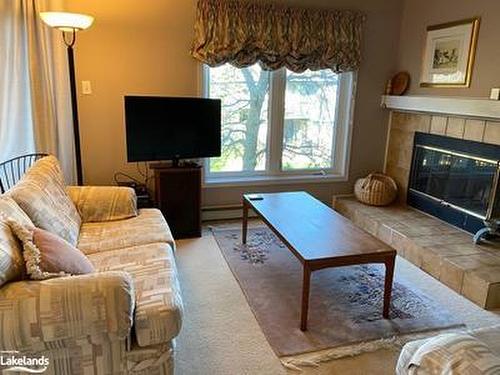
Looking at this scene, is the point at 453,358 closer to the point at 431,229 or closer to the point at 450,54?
the point at 431,229

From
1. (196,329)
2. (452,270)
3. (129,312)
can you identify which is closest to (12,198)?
(129,312)

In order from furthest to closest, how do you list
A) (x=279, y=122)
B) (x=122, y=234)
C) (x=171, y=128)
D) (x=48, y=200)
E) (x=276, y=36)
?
(x=279, y=122), (x=276, y=36), (x=171, y=128), (x=122, y=234), (x=48, y=200)

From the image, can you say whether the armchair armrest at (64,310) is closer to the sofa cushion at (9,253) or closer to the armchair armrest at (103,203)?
the sofa cushion at (9,253)

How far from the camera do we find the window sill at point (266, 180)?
13.3 ft

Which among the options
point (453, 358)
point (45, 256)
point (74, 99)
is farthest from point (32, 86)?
point (453, 358)

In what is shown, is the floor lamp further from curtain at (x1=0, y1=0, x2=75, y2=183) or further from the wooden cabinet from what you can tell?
the wooden cabinet

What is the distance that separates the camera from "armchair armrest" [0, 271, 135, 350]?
4.51ft

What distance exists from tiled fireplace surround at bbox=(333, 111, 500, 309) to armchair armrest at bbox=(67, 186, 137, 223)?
2.23 meters

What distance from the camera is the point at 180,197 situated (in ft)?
11.5

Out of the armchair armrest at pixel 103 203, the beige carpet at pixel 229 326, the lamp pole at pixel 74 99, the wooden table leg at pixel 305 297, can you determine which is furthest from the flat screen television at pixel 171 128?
the wooden table leg at pixel 305 297

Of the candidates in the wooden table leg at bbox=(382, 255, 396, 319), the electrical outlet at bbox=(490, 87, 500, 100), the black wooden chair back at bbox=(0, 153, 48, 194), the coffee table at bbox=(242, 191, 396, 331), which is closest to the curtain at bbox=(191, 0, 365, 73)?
the electrical outlet at bbox=(490, 87, 500, 100)

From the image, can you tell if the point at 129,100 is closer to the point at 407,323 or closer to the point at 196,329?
the point at 196,329

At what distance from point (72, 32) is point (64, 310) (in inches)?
103

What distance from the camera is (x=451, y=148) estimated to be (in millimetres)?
3555
